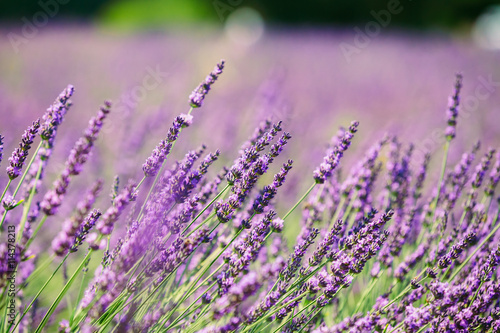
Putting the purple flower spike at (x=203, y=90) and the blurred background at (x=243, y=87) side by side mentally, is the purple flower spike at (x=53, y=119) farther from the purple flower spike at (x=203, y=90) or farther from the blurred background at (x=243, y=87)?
the blurred background at (x=243, y=87)

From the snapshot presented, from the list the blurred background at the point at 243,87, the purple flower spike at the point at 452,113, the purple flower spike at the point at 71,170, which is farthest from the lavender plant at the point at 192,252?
the blurred background at the point at 243,87

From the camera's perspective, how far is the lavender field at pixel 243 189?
1200mm

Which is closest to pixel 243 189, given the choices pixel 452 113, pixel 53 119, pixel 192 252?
pixel 192 252

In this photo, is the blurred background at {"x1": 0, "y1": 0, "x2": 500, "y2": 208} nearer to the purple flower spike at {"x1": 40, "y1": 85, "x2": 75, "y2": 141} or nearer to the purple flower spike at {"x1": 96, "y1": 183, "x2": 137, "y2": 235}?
the purple flower spike at {"x1": 40, "y1": 85, "x2": 75, "y2": 141}

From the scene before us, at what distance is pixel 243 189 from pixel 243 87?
500cm

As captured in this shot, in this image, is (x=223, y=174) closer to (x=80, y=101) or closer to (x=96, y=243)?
(x=96, y=243)

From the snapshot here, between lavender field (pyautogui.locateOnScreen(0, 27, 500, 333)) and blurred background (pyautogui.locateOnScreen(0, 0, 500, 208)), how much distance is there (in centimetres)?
4

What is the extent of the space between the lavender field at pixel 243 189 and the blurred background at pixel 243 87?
0.04 meters

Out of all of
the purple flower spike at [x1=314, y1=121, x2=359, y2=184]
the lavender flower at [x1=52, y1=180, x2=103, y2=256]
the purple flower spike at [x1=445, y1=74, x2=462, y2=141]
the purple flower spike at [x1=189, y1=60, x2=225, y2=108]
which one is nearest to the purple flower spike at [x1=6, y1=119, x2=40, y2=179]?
the lavender flower at [x1=52, y1=180, x2=103, y2=256]

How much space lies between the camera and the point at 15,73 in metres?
5.62

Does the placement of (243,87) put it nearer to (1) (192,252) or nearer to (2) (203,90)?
(2) (203,90)

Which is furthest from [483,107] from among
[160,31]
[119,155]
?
[160,31]

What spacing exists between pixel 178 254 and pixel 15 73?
18.1ft

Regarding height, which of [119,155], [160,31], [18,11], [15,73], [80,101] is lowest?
[119,155]
